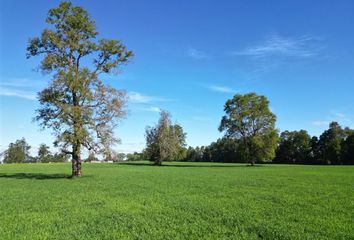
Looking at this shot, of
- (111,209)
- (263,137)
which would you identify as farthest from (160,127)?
(111,209)

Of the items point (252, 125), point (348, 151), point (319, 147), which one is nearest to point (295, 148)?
point (319, 147)

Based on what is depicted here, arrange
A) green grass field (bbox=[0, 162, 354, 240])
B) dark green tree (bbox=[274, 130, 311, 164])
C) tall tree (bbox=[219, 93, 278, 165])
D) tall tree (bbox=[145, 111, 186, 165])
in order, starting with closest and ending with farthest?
green grass field (bbox=[0, 162, 354, 240]) < tall tree (bbox=[219, 93, 278, 165]) < tall tree (bbox=[145, 111, 186, 165]) < dark green tree (bbox=[274, 130, 311, 164])

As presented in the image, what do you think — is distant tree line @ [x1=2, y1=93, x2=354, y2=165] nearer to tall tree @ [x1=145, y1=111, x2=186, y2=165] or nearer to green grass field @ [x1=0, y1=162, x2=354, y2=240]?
tall tree @ [x1=145, y1=111, x2=186, y2=165]

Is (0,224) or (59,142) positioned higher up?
(59,142)

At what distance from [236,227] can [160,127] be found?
2913 inches

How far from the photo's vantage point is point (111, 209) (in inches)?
596

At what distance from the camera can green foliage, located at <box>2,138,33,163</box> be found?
6353 inches

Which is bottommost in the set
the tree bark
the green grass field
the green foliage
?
the green grass field

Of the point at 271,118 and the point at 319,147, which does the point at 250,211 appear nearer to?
the point at 271,118

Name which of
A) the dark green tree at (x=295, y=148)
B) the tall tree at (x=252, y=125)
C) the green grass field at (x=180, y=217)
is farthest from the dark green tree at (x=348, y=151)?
the green grass field at (x=180, y=217)

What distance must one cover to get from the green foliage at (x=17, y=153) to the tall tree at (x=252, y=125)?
11454 cm

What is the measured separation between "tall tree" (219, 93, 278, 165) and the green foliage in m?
115

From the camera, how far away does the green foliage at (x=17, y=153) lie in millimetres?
161375

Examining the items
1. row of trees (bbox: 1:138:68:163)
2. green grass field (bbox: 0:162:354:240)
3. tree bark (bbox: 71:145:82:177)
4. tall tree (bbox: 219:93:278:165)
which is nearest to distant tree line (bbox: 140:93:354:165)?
tall tree (bbox: 219:93:278:165)
